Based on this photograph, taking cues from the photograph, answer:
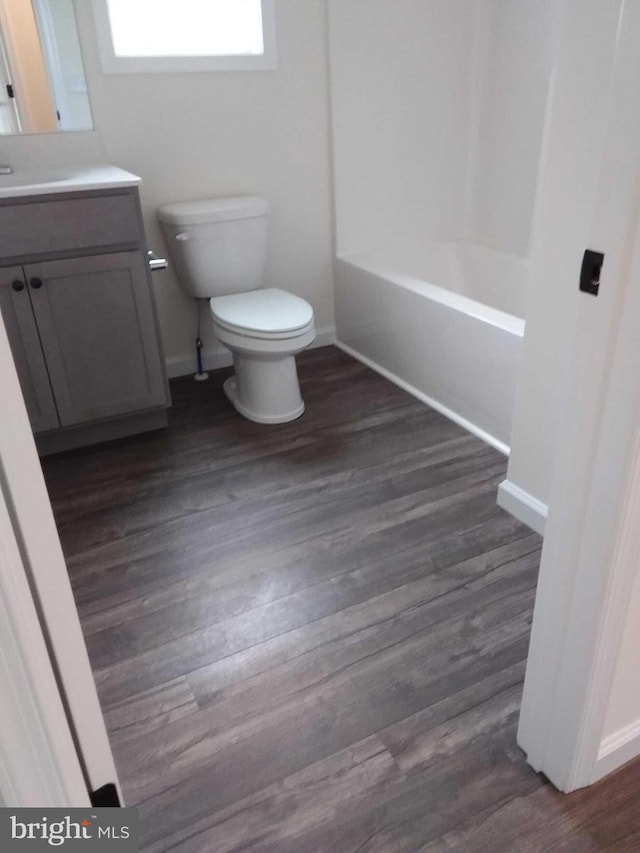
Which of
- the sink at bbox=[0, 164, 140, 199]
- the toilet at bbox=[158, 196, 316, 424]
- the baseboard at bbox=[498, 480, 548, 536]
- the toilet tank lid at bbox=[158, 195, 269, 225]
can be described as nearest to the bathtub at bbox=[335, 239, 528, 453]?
the baseboard at bbox=[498, 480, 548, 536]

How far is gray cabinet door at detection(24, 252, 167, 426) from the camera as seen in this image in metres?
2.20

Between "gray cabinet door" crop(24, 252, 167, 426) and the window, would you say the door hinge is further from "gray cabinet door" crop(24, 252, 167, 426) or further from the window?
the window

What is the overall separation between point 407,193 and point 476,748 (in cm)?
259

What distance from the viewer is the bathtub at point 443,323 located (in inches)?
93.1

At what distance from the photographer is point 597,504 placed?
3.42 ft

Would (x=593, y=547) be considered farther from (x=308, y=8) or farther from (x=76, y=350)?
(x=308, y=8)

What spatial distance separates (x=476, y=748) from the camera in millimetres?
1356

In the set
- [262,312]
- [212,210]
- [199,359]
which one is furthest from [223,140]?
[199,359]

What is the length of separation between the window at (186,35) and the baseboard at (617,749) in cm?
264

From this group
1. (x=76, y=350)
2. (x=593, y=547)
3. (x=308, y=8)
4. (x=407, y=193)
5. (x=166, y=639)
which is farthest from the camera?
(x=407, y=193)

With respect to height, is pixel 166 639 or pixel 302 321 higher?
pixel 302 321

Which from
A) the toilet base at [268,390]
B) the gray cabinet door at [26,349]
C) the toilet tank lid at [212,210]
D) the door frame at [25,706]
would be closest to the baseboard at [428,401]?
the toilet base at [268,390]

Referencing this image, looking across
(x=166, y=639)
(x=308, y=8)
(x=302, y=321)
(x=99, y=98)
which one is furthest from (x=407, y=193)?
(x=166, y=639)

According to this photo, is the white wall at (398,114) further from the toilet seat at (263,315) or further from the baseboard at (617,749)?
the baseboard at (617,749)
